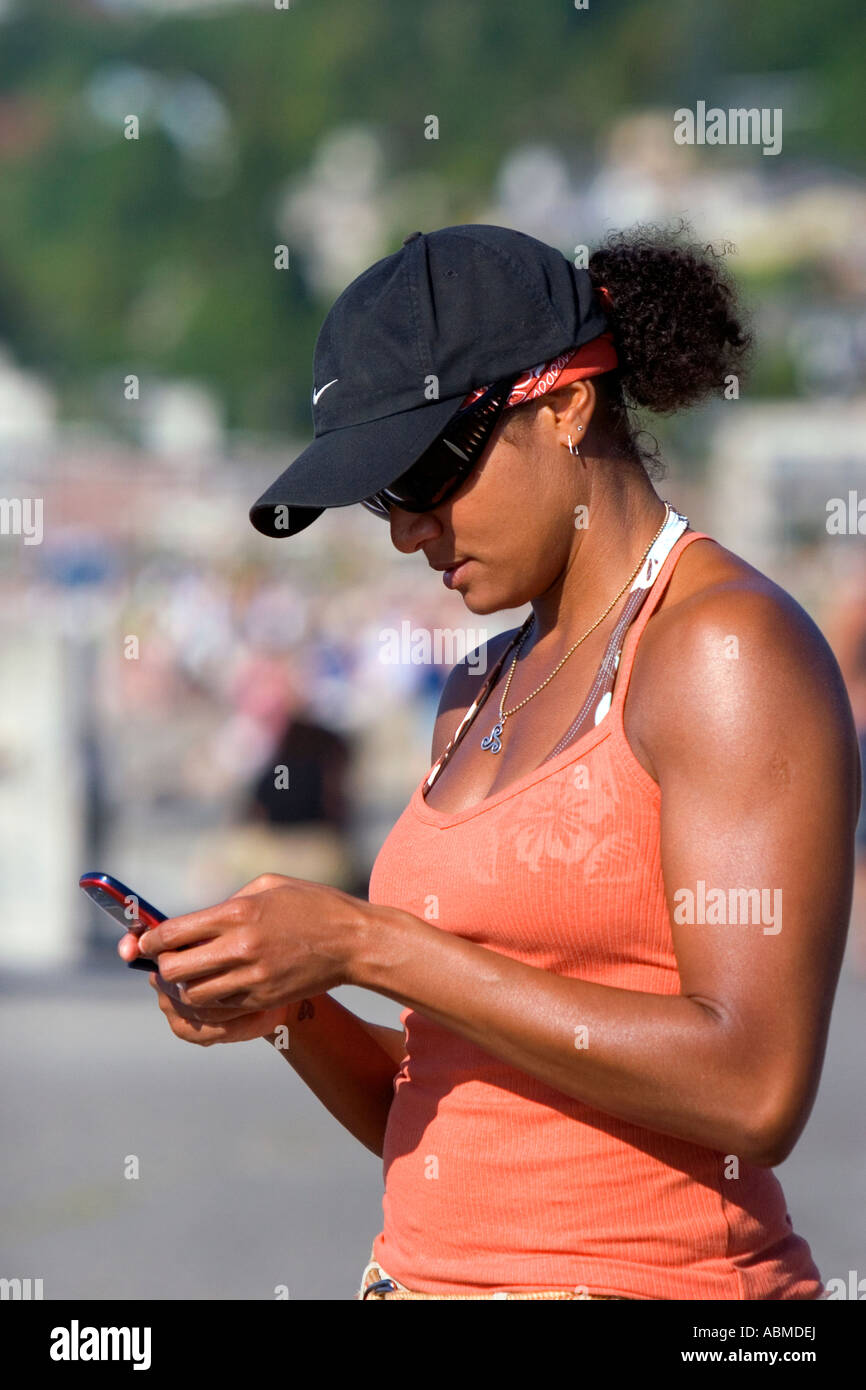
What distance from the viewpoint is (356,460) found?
76.2 inches

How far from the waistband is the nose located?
2.70ft

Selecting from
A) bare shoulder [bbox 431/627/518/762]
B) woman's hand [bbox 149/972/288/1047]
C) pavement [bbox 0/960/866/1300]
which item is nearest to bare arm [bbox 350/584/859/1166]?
woman's hand [bbox 149/972/288/1047]

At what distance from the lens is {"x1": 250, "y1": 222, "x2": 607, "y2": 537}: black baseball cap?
1.90m

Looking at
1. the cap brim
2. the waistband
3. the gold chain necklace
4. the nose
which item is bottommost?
the waistband

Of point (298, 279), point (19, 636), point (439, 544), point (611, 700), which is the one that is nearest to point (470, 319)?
point (439, 544)

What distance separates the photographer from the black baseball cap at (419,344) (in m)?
1.90

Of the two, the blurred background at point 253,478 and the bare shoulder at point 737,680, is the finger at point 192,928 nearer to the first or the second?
the bare shoulder at point 737,680

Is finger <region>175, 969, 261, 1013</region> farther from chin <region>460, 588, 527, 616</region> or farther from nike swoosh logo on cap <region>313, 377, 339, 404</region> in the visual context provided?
nike swoosh logo on cap <region>313, 377, 339, 404</region>

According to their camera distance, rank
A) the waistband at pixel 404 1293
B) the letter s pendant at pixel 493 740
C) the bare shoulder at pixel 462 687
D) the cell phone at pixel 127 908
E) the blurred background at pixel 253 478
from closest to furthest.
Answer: the waistband at pixel 404 1293, the cell phone at pixel 127 908, the letter s pendant at pixel 493 740, the bare shoulder at pixel 462 687, the blurred background at pixel 253 478

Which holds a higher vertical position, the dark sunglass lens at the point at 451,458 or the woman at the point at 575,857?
the dark sunglass lens at the point at 451,458

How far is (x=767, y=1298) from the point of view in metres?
1.84

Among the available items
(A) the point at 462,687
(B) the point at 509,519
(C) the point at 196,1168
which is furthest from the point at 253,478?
(B) the point at 509,519

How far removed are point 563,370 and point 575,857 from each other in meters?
0.56

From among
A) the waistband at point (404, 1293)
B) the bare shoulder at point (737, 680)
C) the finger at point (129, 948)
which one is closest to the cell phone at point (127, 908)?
the finger at point (129, 948)
